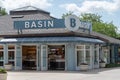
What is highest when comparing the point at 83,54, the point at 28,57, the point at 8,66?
the point at 83,54

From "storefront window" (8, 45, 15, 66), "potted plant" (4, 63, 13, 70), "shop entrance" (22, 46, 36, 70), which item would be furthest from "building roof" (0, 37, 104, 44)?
"potted plant" (4, 63, 13, 70)

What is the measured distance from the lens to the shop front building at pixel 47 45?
118ft

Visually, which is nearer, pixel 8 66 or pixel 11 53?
pixel 8 66

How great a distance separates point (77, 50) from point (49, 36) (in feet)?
9.83

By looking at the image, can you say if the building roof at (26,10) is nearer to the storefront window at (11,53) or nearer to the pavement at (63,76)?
the storefront window at (11,53)

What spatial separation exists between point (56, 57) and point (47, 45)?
1.67 m

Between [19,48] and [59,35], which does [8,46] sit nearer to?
[19,48]

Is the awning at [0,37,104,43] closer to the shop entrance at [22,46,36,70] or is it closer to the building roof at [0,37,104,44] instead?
the building roof at [0,37,104,44]

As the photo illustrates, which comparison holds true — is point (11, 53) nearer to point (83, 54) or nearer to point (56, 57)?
point (56, 57)

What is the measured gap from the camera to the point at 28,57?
38.4 meters

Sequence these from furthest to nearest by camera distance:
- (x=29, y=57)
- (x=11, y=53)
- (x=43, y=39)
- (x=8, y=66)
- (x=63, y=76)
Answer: (x=29, y=57), (x=11, y=53), (x=8, y=66), (x=43, y=39), (x=63, y=76)

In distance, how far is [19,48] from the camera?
123 ft

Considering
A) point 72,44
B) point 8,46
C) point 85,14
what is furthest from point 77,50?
point 85,14

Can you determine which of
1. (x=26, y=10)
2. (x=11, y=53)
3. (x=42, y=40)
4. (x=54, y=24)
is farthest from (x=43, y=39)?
(x=26, y=10)
